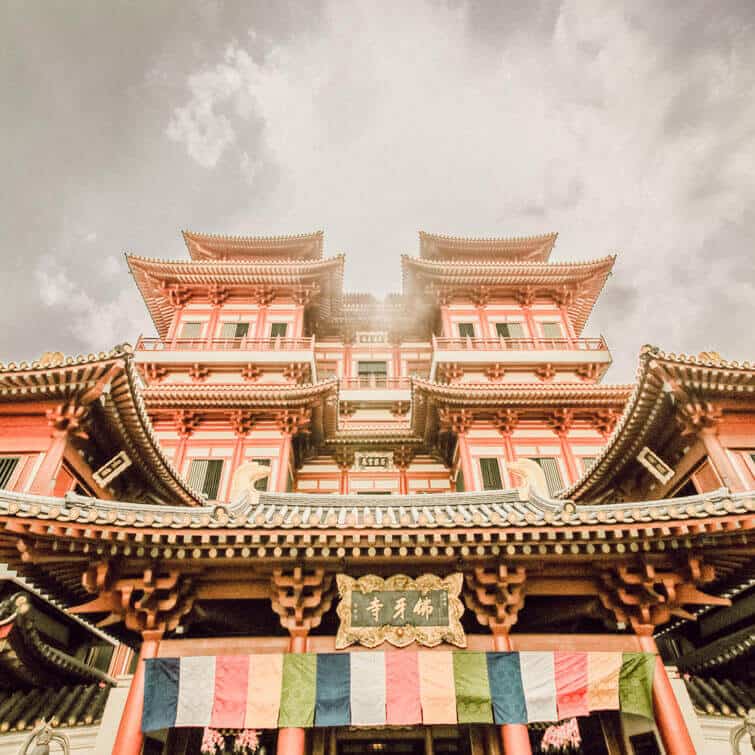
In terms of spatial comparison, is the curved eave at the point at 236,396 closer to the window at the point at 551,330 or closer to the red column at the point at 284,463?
the red column at the point at 284,463

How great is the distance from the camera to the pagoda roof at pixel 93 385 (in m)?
11.9

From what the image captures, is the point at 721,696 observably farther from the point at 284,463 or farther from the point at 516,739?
the point at 284,463

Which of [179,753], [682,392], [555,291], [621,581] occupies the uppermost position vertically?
[555,291]

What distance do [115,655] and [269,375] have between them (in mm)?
12102

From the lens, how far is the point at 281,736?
7.41 m

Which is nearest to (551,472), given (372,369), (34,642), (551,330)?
(551,330)

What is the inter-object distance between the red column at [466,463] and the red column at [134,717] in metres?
12.8

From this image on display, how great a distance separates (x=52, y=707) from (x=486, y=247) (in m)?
26.6

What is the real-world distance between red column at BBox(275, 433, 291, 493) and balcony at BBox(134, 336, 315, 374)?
4151 millimetres

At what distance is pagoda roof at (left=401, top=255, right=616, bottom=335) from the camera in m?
24.6

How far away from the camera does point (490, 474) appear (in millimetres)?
19031

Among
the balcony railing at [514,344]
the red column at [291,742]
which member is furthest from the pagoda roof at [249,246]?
the red column at [291,742]

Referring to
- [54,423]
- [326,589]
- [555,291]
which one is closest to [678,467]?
[326,589]

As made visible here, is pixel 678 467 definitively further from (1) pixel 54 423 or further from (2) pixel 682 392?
(1) pixel 54 423
